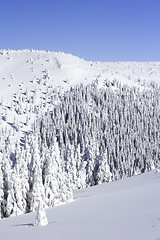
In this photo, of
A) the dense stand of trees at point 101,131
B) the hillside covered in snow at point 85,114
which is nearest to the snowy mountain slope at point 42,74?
the hillside covered in snow at point 85,114

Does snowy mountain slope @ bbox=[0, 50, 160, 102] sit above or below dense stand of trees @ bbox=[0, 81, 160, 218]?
above

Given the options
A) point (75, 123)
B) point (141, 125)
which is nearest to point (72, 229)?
point (75, 123)

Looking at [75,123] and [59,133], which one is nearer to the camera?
[59,133]

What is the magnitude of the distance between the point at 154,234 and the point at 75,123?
417ft

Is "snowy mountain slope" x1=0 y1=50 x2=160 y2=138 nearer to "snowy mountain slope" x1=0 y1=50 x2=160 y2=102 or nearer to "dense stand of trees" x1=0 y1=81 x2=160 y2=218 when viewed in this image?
"snowy mountain slope" x1=0 y1=50 x2=160 y2=102

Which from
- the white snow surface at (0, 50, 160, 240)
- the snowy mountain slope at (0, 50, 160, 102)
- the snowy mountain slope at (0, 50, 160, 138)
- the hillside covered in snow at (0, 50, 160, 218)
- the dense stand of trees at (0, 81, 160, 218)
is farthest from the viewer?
the snowy mountain slope at (0, 50, 160, 102)

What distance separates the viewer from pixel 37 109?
13788 centimetres

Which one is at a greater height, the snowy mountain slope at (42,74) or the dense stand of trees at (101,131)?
the snowy mountain slope at (42,74)

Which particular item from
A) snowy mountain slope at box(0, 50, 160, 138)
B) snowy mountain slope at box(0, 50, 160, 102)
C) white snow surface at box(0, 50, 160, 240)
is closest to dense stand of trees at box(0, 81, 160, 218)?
snowy mountain slope at box(0, 50, 160, 138)

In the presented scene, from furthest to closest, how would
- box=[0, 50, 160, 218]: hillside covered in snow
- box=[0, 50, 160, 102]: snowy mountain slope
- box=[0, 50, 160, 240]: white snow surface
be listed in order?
1. box=[0, 50, 160, 102]: snowy mountain slope
2. box=[0, 50, 160, 218]: hillside covered in snow
3. box=[0, 50, 160, 240]: white snow surface

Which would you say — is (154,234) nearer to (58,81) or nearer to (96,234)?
(96,234)

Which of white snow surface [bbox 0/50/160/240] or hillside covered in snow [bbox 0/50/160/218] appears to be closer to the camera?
white snow surface [bbox 0/50/160/240]

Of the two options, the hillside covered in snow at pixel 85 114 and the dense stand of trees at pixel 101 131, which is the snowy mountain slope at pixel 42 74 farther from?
the dense stand of trees at pixel 101 131

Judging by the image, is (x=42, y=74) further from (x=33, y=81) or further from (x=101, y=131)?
(x=101, y=131)
